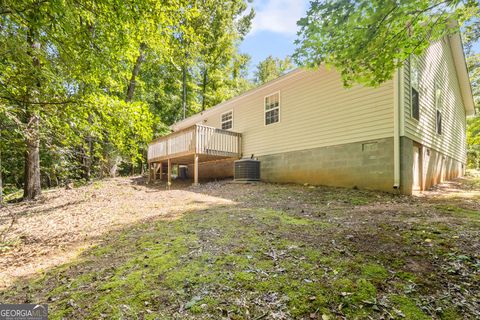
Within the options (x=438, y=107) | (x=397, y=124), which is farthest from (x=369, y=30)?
(x=438, y=107)

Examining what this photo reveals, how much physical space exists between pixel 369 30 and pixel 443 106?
29.7 ft

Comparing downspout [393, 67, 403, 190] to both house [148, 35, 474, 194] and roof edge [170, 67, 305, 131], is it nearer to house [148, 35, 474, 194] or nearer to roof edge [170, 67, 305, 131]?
house [148, 35, 474, 194]

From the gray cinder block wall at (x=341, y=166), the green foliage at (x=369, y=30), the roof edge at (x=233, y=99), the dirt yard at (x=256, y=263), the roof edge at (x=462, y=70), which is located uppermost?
the roof edge at (x=462, y=70)

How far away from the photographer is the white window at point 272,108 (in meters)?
10.5

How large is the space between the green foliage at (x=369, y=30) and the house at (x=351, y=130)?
278cm

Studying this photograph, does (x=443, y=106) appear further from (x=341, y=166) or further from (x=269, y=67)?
(x=269, y=67)

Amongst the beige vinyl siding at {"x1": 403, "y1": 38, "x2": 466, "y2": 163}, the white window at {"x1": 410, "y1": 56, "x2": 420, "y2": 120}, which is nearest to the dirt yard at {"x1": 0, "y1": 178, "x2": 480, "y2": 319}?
the beige vinyl siding at {"x1": 403, "y1": 38, "x2": 466, "y2": 163}

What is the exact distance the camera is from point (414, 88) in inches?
308

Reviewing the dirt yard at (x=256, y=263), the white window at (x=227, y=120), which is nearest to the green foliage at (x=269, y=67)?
the white window at (x=227, y=120)

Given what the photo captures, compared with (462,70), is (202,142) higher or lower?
lower

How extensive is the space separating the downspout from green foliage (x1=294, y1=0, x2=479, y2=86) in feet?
7.11

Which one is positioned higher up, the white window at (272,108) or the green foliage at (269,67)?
the green foliage at (269,67)

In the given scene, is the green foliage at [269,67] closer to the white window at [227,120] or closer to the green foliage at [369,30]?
the white window at [227,120]

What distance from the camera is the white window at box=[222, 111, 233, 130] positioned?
12.9 m
